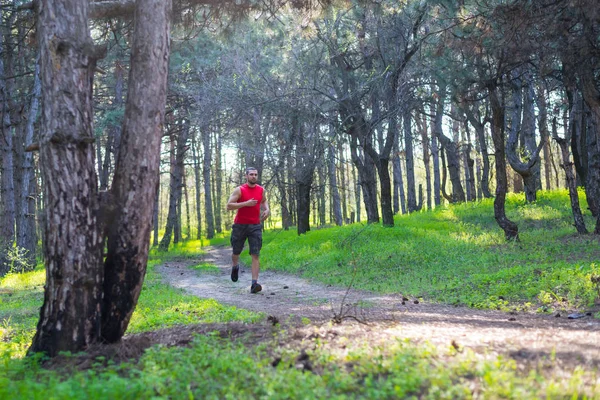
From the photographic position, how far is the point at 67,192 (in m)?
4.90

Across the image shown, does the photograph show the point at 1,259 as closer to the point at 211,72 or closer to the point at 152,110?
the point at 211,72

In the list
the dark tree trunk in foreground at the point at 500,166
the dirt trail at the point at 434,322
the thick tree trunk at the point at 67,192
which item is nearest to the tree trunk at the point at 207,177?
the dark tree trunk in foreground at the point at 500,166

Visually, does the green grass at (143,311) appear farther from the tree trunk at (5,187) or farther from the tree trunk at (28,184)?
the tree trunk at (28,184)

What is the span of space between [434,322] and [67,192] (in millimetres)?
4166

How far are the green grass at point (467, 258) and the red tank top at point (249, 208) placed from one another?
2.19 metres

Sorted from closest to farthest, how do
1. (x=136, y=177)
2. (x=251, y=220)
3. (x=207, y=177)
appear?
1. (x=136, y=177)
2. (x=251, y=220)
3. (x=207, y=177)

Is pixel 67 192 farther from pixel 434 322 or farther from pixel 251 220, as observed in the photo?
pixel 251 220

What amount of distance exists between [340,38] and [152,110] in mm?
14235

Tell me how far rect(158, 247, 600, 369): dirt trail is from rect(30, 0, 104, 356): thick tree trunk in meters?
2.28

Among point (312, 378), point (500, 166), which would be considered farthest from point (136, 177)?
point (500, 166)

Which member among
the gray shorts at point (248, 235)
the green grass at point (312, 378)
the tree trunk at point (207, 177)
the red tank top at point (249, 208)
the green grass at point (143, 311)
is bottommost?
the green grass at point (143, 311)

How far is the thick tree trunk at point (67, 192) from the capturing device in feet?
16.1

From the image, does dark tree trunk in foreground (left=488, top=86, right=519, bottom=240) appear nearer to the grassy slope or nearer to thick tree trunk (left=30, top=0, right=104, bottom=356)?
the grassy slope

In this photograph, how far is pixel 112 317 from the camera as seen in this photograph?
17.2 ft
